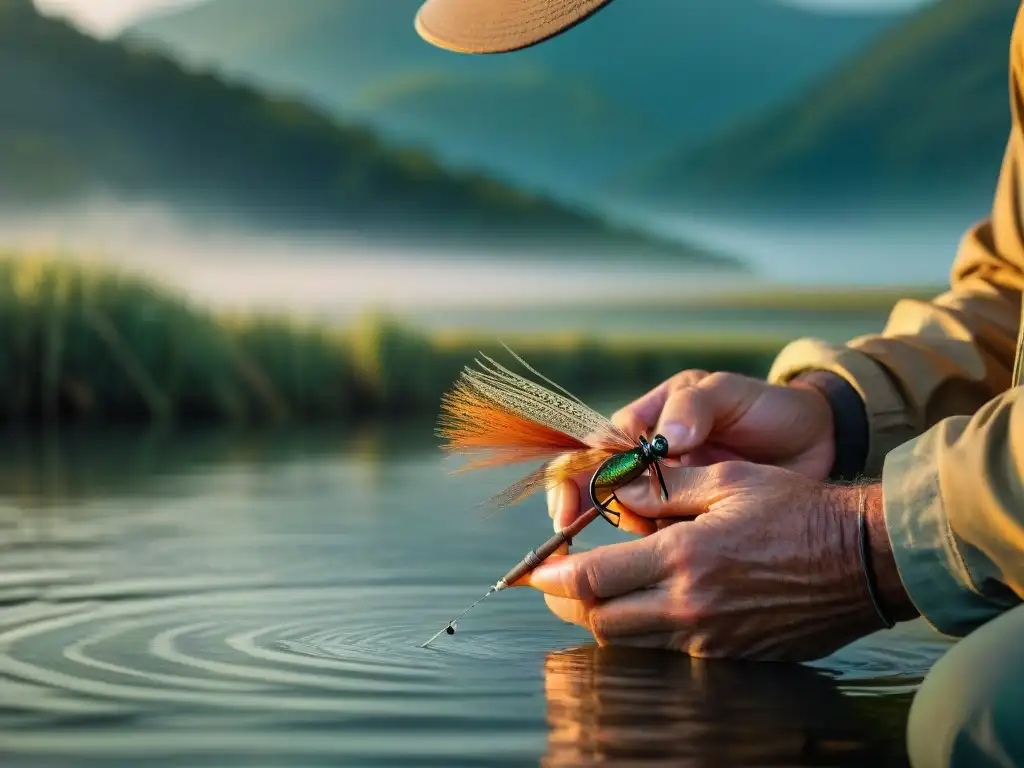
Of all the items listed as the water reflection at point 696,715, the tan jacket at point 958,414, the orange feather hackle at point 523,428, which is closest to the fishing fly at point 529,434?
the orange feather hackle at point 523,428

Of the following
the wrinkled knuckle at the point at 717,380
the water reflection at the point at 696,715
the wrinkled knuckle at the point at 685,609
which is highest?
the wrinkled knuckle at the point at 717,380

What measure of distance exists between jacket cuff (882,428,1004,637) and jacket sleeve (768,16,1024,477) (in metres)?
0.88

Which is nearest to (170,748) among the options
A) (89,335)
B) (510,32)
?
(510,32)

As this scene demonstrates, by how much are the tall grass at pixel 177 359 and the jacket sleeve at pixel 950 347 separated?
5.47m

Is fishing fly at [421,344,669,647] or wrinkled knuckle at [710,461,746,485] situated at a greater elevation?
fishing fly at [421,344,669,647]

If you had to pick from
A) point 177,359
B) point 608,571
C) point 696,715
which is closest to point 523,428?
point 608,571

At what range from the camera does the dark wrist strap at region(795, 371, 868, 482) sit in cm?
259

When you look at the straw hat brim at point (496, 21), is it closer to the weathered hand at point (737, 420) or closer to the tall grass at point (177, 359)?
the weathered hand at point (737, 420)

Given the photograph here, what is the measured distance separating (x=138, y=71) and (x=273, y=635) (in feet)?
112

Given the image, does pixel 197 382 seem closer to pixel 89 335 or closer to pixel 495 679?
pixel 89 335

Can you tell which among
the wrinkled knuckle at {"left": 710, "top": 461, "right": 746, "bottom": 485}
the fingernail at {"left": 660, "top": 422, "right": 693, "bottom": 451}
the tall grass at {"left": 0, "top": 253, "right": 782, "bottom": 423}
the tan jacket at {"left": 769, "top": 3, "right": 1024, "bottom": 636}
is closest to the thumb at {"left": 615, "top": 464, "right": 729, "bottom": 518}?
the wrinkled knuckle at {"left": 710, "top": 461, "right": 746, "bottom": 485}

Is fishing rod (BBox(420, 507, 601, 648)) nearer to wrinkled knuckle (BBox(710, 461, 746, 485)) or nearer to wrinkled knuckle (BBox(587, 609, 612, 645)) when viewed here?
wrinkled knuckle (BBox(587, 609, 612, 645))

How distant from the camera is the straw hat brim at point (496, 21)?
214 cm

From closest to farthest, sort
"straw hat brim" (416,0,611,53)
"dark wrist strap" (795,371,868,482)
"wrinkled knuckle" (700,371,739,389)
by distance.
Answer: "straw hat brim" (416,0,611,53) → "wrinkled knuckle" (700,371,739,389) → "dark wrist strap" (795,371,868,482)
